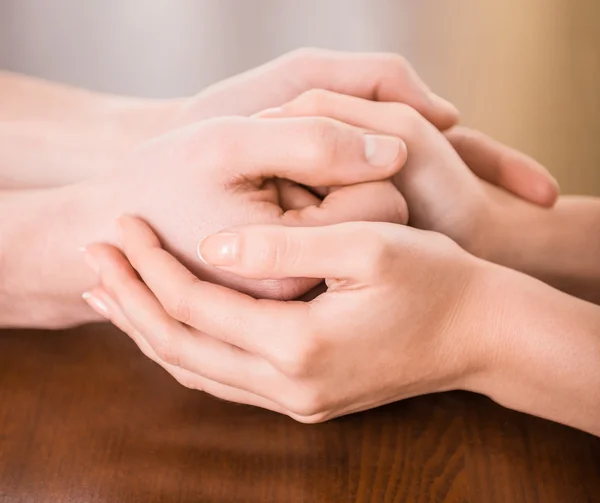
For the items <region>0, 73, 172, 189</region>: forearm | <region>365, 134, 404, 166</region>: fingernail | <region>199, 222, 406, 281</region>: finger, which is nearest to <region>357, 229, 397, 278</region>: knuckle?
<region>199, 222, 406, 281</region>: finger

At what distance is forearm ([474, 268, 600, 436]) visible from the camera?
0.60 metres

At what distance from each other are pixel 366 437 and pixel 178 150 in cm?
31

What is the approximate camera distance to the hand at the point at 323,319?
1.84 ft

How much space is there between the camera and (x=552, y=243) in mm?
774

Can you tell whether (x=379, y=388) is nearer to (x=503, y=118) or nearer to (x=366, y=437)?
(x=366, y=437)

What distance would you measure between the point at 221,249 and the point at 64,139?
370 millimetres

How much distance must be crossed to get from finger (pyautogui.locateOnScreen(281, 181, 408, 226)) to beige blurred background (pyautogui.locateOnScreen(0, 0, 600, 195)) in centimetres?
71

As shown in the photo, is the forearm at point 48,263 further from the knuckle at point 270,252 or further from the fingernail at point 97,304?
the knuckle at point 270,252

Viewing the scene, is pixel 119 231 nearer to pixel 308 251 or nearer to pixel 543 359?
pixel 308 251

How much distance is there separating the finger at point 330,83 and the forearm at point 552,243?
0.14m

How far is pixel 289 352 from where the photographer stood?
0.55 meters

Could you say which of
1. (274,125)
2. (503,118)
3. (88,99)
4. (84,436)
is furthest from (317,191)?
(503,118)

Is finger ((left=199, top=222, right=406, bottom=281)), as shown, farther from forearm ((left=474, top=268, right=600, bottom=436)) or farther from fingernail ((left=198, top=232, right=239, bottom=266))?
forearm ((left=474, top=268, right=600, bottom=436))

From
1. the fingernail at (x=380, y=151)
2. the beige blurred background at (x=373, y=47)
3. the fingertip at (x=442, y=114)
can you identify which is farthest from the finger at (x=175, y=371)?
the beige blurred background at (x=373, y=47)
